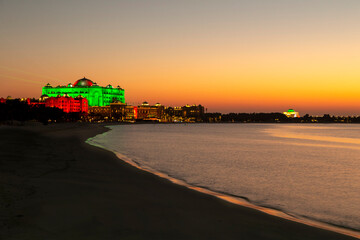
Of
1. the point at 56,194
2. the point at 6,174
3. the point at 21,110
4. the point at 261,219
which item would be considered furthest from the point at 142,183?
the point at 21,110

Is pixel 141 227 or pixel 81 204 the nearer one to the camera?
pixel 141 227

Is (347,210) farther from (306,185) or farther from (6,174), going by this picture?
(6,174)

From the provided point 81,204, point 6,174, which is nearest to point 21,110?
point 6,174

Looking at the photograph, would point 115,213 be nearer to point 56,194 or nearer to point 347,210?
point 56,194

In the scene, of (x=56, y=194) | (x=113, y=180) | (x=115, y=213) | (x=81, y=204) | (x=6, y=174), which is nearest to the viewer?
(x=115, y=213)

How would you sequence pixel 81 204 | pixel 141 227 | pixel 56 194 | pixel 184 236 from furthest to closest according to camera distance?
pixel 56 194 < pixel 81 204 < pixel 141 227 < pixel 184 236

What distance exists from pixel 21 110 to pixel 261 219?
4110 inches

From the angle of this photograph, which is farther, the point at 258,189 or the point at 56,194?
the point at 258,189

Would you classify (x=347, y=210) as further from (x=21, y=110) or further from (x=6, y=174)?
(x=21, y=110)

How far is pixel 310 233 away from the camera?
948cm

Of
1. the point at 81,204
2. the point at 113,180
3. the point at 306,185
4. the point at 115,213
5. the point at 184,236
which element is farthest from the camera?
the point at 306,185

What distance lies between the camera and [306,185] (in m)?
19.0

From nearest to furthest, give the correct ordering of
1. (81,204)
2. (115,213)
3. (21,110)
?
(115,213)
(81,204)
(21,110)

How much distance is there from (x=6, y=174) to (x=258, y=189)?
1212 cm
